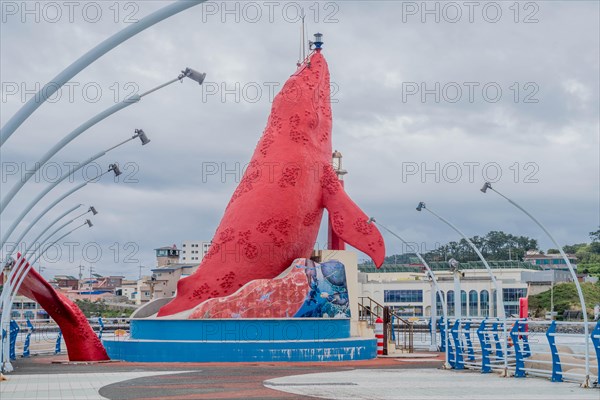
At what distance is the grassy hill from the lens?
7288 centimetres

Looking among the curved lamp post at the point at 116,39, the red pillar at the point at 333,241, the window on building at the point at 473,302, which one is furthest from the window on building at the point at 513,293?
the curved lamp post at the point at 116,39

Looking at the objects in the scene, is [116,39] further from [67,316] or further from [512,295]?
[512,295]

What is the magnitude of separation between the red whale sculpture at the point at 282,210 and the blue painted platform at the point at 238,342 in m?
1.67

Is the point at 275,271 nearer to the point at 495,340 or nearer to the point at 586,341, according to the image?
the point at 495,340

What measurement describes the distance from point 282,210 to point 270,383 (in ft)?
39.1

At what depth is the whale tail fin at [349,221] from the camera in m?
29.1

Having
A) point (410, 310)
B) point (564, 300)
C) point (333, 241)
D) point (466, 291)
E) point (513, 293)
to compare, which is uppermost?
point (333, 241)

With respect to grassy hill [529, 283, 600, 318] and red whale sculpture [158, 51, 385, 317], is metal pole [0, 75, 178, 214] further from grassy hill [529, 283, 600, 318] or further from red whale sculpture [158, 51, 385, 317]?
grassy hill [529, 283, 600, 318]

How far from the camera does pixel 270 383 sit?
1748 centimetres

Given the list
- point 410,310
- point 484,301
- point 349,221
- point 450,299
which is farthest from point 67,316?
point 450,299

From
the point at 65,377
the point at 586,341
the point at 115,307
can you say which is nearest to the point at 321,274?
the point at 65,377

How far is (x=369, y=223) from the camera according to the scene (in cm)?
2948

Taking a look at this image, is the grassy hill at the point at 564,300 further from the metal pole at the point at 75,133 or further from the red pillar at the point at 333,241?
the metal pole at the point at 75,133

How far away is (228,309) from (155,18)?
60.4 ft
